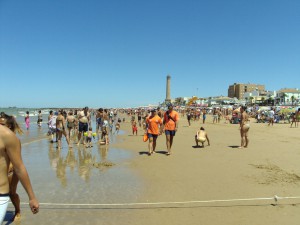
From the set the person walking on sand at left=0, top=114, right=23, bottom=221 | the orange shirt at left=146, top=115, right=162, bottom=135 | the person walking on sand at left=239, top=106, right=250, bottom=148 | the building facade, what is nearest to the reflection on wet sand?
the orange shirt at left=146, top=115, right=162, bottom=135

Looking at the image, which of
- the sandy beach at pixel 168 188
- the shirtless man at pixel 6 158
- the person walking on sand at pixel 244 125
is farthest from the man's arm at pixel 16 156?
the person walking on sand at pixel 244 125

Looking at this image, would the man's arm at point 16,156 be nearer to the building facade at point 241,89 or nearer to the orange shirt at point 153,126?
the orange shirt at point 153,126

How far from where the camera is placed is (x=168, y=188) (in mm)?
5543

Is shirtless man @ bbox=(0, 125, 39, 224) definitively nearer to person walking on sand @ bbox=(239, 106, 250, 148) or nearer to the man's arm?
the man's arm

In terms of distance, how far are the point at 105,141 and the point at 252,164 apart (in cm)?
669

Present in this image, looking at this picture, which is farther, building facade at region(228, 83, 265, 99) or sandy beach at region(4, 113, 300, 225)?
building facade at region(228, 83, 265, 99)

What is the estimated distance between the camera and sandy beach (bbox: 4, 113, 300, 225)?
413 centimetres

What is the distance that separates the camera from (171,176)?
649 cm

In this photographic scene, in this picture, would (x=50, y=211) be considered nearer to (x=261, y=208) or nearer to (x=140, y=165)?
(x=261, y=208)

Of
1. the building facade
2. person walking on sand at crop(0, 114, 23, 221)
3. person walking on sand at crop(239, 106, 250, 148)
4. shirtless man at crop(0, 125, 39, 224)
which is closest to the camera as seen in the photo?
shirtless man at crop(0, 125, 39, 224)

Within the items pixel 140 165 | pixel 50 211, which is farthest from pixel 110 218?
pixel 140 165

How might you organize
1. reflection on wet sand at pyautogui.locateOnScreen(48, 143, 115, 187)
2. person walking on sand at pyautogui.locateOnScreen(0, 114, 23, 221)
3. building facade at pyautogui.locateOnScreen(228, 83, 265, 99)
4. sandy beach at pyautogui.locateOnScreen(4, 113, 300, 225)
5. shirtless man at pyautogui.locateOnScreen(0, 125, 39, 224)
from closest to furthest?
shirtless man at pyautogui.locateOnScreen(0, 125, 39, 224)
person walking on sand at pyautogui.locateOnScreen(0, 114, 23, 221)
sandy beach at pyautogui.locateOnScreen(4, 113, 300, 225)
reflection on wet sand at pyautogui.locateOnScreen(48, 143, 115, 187)
building facade at pyautogui.locateOnScreen(228, 83, 265, 99)

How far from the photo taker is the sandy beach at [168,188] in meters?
4.13

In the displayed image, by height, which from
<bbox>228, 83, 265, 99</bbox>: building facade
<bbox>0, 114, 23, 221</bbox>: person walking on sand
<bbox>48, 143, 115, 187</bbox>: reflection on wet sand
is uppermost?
<bbox>228, 83, 265, 99</bbox>: building facade
